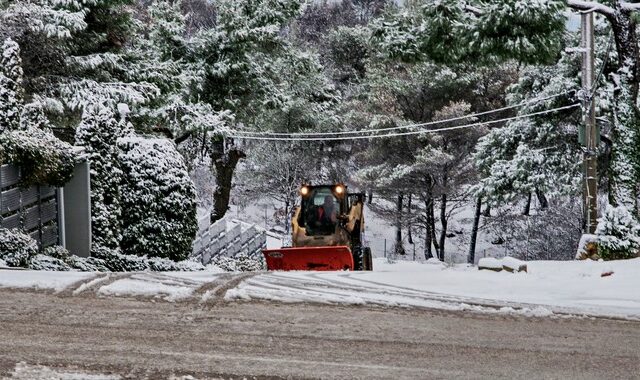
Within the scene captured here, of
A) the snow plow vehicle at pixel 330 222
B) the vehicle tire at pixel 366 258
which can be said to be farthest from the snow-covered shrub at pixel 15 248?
the vehicle tire at pixel 366 258

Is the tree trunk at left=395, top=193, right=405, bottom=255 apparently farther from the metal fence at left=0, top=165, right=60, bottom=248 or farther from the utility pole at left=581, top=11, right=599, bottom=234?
the metal fence at left=0, top=165, right=60, bottom=248

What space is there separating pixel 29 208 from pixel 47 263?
220 cm

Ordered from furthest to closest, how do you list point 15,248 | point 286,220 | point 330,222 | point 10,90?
1. point 286,220
2. point 330,222
3. point 10,90
4. point 15,248

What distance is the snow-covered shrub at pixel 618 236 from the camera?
1460 centimetres

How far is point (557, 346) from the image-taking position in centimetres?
632

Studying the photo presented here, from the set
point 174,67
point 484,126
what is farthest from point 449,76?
point 174,67

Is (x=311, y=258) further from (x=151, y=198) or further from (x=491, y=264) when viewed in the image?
(x=491, y=264)

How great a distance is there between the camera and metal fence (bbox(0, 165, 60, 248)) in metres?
13.0

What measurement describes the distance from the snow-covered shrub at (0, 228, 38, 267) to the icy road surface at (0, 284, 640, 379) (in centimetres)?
382

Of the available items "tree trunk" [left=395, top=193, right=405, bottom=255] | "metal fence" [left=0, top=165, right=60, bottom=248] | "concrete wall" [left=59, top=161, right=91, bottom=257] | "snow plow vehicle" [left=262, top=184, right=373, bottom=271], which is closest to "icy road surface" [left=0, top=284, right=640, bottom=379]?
"metal fence" [left=0, top=165, right=60, bottom=248]

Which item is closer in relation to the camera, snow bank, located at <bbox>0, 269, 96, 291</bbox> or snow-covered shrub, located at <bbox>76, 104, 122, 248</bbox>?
snow bank, located at <bbox>0, 269, 96, 291</bbox>

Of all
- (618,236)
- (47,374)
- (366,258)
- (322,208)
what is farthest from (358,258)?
(47,374)

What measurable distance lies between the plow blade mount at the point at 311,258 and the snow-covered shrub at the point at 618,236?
193 inches

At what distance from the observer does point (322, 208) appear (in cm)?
1767
